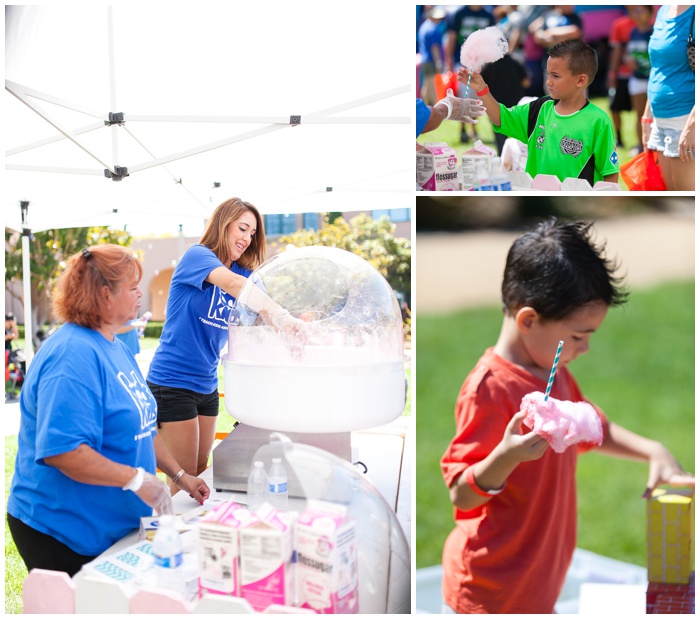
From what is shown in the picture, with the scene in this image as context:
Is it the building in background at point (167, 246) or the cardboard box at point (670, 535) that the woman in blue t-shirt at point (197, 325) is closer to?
the cardboard box at point (670, 535)

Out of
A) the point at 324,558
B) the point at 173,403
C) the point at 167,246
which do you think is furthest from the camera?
the point at 167,246

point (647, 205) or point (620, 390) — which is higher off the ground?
point (647, 205)

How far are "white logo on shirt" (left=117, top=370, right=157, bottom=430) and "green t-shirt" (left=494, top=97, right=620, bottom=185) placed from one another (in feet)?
3.58

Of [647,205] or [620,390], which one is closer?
[647,205]

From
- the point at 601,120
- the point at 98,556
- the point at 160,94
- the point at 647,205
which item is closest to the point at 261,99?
the point at 160,94

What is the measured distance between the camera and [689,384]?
1.48 metres

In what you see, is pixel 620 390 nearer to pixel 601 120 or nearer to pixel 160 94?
pixel 601 120

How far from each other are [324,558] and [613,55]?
1.70 meters

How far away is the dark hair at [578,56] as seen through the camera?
166 cm

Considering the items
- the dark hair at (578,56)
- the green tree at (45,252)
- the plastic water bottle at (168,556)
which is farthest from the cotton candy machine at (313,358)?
the green tree at (45,252)

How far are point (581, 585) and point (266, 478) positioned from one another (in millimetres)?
920

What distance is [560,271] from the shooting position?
1423 millimetres

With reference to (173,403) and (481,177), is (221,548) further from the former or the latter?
(481,177)

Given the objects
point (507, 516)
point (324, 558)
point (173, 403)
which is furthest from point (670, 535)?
point (173, 403)
